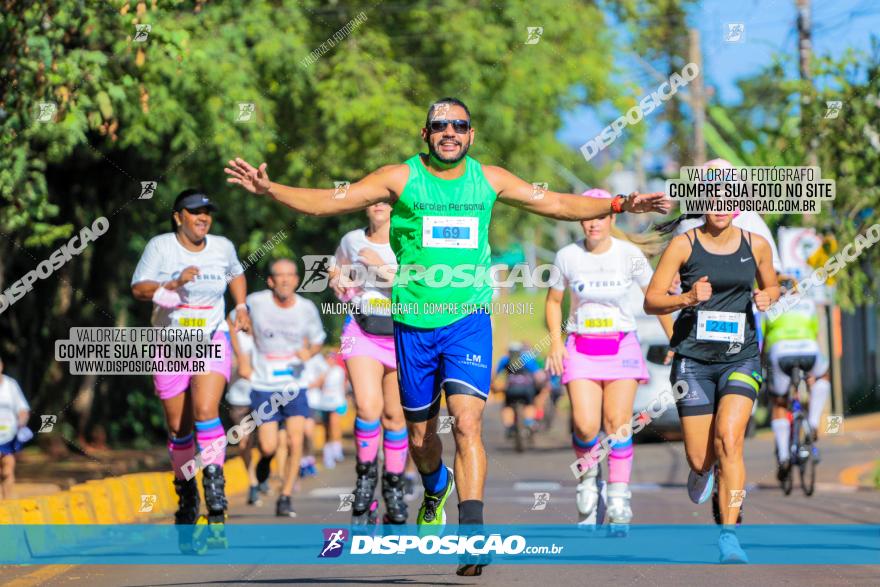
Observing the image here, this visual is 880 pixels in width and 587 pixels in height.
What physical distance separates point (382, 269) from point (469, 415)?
292cm

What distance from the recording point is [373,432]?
36.2ft

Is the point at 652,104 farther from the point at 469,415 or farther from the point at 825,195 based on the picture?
the point at 469,415

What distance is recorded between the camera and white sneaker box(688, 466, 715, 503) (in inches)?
376

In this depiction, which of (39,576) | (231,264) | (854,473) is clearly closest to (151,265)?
(231,264)

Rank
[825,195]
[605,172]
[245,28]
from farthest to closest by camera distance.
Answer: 1. [605,172]
2. [245,28]
3. [825,195]

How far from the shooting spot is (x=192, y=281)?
1056 cm

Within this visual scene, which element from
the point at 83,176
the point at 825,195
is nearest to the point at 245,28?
the point at 83,176

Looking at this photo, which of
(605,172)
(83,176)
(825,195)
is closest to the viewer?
(825,195)

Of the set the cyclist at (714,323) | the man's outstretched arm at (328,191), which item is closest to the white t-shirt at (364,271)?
the cyclist at (714,323)

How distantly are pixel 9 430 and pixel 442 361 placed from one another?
20.2ft

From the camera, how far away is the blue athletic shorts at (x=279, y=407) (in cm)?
1500

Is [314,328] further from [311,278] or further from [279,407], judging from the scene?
[279,407]

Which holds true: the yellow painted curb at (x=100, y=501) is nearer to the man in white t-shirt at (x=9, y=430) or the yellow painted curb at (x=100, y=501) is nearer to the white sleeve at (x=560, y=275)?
the man in white t-shirt at (x=9, y=430)

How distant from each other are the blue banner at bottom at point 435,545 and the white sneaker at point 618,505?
12cm
